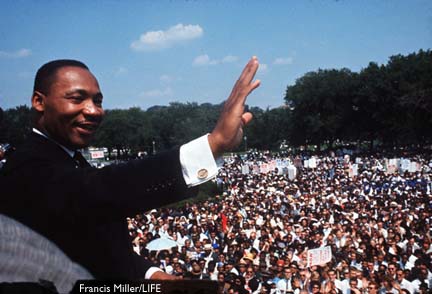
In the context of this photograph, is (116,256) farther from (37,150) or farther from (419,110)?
(419,110)

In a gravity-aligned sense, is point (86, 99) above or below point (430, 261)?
above

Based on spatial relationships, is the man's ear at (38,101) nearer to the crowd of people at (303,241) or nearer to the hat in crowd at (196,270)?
the crowd of people at (303,241)

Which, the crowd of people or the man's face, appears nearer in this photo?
the man's face

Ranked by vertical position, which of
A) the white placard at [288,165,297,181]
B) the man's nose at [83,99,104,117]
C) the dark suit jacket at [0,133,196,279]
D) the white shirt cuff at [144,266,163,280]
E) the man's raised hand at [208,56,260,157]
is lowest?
the white placard at [288,165,297,181]

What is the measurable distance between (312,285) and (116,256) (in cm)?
576

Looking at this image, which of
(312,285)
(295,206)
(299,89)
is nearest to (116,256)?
(312,285)

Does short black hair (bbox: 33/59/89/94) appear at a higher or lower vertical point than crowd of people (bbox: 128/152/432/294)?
higher

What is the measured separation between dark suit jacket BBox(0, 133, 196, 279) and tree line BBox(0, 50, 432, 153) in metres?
35.3

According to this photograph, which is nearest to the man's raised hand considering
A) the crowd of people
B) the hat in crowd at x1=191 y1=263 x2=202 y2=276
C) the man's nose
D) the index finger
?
the index finger

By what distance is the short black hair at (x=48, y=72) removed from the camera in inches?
55.6

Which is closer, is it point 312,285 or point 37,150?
point 37,150

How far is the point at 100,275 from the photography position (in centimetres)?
139

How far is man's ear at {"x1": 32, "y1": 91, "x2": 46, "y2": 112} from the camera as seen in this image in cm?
142

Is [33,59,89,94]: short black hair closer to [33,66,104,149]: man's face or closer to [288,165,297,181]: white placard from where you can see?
[33,66,104,149]: man's face
